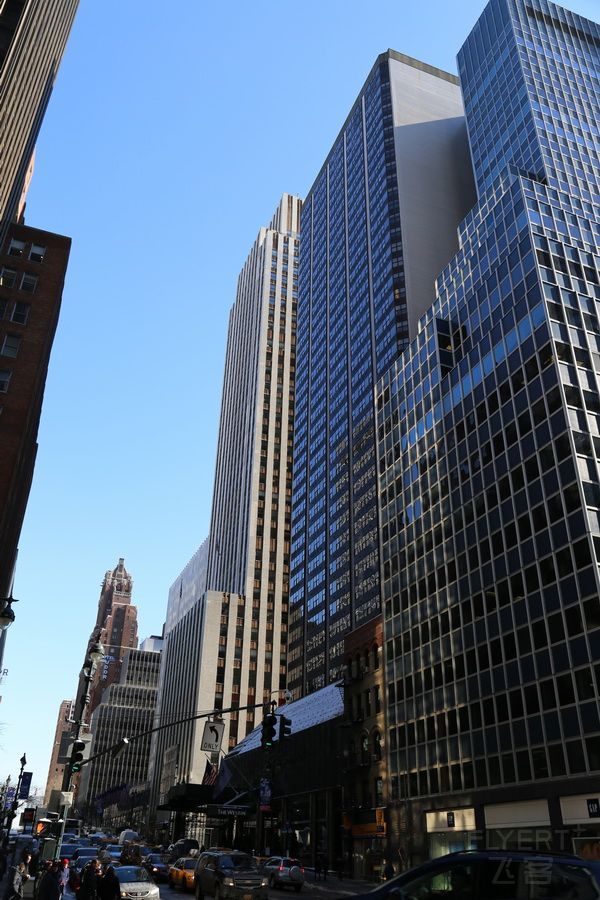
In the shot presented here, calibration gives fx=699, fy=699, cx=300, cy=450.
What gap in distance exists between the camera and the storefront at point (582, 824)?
37.4 m

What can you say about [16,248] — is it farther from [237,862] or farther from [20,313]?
[237,862]

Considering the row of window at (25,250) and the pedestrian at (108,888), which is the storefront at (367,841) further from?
the row of window at (25,250)

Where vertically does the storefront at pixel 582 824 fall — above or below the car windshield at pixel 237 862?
above

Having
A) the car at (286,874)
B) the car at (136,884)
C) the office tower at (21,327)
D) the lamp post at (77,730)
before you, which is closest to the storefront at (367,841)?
the car at (286,874)

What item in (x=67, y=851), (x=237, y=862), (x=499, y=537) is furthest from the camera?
(x=499, y=537)

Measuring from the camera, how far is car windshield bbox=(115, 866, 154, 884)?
24344mm

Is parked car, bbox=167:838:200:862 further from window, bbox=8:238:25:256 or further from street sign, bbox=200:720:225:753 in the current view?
window, bbox=8:238:25:256

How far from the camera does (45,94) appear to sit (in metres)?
84.1

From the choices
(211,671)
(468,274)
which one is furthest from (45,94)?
(211,671)

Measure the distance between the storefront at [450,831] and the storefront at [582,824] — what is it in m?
9.59

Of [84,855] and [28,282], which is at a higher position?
[28,282]

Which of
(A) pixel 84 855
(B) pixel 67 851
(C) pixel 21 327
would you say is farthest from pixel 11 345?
(A) pixel 84 855

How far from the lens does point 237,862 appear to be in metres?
25.1

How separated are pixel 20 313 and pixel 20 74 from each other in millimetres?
20656
